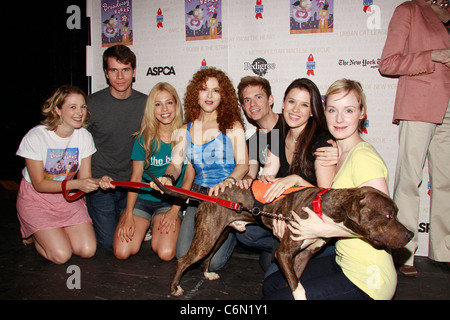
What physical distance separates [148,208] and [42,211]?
1.08 meters

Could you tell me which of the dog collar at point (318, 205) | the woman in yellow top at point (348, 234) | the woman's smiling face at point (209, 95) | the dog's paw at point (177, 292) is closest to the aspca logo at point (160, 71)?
the woman's smiling face at point (209, 95)

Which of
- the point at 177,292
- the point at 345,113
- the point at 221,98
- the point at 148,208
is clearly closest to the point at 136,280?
the point at 177,292

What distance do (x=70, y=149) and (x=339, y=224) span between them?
2.89m

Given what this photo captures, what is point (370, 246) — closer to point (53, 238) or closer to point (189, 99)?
point (189, 99)

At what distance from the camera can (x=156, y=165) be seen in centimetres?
347

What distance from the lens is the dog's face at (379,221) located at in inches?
64.7

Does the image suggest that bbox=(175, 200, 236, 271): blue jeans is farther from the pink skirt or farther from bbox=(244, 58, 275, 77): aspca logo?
bbox=(244, 58, 275, 77): aspca logo

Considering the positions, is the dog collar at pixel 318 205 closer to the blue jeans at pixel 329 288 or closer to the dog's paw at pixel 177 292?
the blue jeans at pixel 329 288

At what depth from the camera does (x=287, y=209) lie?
7.11 ft

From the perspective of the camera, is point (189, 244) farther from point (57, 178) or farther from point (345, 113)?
point (345, 113)

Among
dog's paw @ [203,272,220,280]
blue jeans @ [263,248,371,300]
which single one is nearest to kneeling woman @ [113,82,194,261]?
dog's paw @ [203,272,220,280]

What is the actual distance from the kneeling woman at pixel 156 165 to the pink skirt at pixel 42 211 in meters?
0.56

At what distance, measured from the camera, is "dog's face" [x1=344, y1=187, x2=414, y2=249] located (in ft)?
5.39
